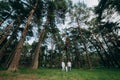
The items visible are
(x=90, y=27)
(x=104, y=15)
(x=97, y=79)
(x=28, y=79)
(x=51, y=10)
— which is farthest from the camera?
(x=90, y=27)

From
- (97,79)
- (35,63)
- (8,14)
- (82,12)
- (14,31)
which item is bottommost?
(97,79)

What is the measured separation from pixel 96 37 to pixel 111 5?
29582 mm

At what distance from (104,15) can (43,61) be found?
6162 centimetres

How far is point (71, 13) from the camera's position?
37.3m


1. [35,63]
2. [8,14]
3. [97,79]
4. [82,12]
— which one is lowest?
[97,79]

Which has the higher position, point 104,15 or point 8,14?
point 8,14

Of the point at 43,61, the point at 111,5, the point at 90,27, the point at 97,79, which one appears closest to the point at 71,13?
the point at 90,27

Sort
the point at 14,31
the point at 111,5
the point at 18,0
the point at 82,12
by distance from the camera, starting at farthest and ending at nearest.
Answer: the point at 82,12 < the point at 14,31 < the point at 18,0 < the point at 111,5

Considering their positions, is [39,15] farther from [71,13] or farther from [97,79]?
[97,79]

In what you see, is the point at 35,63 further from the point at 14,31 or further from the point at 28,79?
the point at 28,79

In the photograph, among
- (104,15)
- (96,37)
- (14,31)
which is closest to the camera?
(104,15)

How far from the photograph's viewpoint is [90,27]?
41812 mm

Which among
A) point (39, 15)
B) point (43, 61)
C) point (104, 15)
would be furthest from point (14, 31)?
point (43, 61)

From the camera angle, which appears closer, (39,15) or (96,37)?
(39,15)
